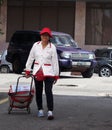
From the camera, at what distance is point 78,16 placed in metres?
38.9

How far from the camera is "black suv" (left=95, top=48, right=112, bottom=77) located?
26.7 m

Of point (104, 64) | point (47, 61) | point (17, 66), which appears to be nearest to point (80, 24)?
point (104, 64)

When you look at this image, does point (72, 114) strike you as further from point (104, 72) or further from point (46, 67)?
point (104, 72)

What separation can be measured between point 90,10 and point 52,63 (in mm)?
29665

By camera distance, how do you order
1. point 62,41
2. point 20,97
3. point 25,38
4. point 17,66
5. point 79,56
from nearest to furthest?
point 20,97 < point 79,56 < point 62,41 < point 25,38 < point 17,66

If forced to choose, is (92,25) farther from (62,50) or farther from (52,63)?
(52,63)

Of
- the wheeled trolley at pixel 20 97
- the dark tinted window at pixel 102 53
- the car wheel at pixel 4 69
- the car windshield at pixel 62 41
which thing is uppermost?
the car windshield at pixel 62 41

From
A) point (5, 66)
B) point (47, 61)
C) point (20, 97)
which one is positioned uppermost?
point (47, 61)

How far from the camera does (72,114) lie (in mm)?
10789

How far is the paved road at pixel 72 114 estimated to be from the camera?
30.5 ft

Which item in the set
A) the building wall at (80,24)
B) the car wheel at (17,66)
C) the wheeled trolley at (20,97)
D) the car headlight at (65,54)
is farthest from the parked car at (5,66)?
the wheeled trolley at (20,97)

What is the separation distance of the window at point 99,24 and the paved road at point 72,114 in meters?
22.5

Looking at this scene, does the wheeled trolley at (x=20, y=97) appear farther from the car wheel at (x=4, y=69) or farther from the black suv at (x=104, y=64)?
the car wheel at (x=4, y=69)

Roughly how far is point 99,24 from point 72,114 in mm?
28819
